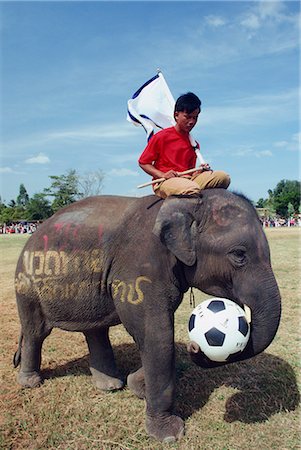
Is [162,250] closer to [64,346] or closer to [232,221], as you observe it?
[232,221]

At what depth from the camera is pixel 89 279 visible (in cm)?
427

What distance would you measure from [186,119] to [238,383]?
2914mm

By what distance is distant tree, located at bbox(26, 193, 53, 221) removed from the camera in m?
83.7

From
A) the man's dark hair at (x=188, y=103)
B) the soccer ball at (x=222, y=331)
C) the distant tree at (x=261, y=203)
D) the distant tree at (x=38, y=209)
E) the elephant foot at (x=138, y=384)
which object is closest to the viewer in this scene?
the soccer ball at (x=222, y=331)

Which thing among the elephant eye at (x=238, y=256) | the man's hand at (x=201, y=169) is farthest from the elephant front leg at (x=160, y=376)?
the man's hand at (x=201, y=169)

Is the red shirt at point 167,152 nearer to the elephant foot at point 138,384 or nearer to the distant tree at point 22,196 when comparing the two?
the elephant foot at point 138,384

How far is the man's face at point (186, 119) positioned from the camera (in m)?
4.22

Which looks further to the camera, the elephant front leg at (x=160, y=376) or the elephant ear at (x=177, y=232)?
the elephant front leg at (x=160, y=376)

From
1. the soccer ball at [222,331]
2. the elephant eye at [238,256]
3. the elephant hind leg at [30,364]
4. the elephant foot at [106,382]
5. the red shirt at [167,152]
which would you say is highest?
the red shirt at [167,152]

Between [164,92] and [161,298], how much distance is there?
298 cm

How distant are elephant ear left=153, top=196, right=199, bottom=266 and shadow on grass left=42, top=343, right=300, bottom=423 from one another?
164 centimetres

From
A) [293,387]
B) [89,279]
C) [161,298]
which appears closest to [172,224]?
[161,298]

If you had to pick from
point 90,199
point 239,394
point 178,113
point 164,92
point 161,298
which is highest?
point 164,92

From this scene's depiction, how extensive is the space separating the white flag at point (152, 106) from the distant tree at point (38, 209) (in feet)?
261
